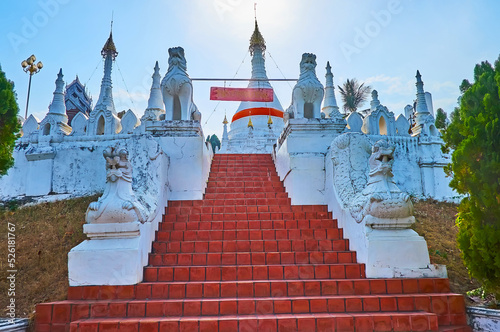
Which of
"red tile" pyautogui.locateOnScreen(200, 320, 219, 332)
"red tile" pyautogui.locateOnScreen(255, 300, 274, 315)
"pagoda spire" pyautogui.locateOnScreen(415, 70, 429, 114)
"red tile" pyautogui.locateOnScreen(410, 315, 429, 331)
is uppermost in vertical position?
"pagoda spire" pyautogui.locateOnScreen(415, 70, 429, 114)

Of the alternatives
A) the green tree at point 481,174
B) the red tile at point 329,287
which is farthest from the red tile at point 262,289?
the green tree at point 481,174

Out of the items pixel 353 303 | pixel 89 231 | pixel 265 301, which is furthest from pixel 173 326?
pixel 353 303

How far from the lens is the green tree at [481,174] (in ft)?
12.9

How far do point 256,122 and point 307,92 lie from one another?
1596 centimetres

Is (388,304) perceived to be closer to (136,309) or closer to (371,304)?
(371,304)

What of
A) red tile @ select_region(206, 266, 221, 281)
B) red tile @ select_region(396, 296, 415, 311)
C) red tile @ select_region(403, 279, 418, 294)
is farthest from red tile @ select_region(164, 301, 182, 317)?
red tile @ select_region(403, 279, 418, 294)

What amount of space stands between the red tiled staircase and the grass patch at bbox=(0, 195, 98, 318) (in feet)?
3.47

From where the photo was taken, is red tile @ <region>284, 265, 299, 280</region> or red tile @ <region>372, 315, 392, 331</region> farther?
red tile @ <region>284, 265, 299, 280</region>

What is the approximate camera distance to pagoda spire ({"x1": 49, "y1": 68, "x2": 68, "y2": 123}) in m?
12.9

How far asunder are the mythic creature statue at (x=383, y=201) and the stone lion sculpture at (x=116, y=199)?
302cm

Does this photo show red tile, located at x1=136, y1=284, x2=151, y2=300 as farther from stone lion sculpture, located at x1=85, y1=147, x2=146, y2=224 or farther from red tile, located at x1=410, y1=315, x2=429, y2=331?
red tile, located at x1=410, y1=315, x2=429, y2=331

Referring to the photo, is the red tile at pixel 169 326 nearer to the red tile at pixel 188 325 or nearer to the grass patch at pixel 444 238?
the red tile at pixel 188 325

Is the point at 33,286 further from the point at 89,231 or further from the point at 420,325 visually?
the point at 420,325

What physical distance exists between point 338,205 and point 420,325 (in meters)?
2.36
